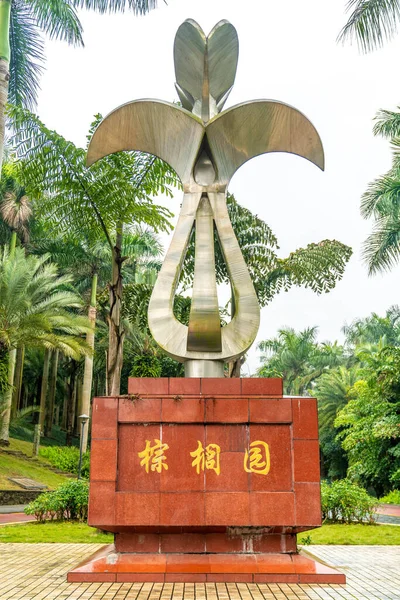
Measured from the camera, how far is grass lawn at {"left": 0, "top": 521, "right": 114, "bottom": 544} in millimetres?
9359

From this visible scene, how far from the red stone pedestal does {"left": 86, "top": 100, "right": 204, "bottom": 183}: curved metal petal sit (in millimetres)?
3310

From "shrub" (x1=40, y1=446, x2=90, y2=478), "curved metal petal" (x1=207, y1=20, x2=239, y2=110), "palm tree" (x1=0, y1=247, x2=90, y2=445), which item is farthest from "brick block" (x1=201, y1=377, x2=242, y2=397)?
"shrub" (x1=40, y1=446, x2=90, y2=478)

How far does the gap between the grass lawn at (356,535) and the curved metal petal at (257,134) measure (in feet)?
19.3

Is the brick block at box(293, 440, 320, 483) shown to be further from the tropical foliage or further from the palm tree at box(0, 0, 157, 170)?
the tropical foliage

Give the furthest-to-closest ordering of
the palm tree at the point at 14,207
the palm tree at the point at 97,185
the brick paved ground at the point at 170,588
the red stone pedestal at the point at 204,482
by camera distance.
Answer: the palm tree at the point at 14,207 < the palm tree at the point at 97,185 < the red stone pedestal at the point at 204,482 < the brick paved ground at the point at 170,588

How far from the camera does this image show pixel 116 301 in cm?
1145

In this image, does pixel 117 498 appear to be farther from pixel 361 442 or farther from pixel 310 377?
pixel 310 377

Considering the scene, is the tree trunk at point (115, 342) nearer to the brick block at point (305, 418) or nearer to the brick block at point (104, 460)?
the brick block at point (104, 460)

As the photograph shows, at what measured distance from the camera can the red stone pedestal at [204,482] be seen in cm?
624

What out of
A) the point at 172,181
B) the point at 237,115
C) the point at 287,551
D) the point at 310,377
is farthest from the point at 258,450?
the point at 310,377

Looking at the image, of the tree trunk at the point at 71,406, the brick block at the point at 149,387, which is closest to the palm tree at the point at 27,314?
the tree trunk at the point at 71,406

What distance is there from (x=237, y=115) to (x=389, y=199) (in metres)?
10.1

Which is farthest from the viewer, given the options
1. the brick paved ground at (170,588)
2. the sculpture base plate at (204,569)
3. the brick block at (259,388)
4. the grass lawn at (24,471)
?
the grass lawn at (24,471)

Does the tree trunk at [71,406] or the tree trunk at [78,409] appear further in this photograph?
the tree trunk at [78,409]
